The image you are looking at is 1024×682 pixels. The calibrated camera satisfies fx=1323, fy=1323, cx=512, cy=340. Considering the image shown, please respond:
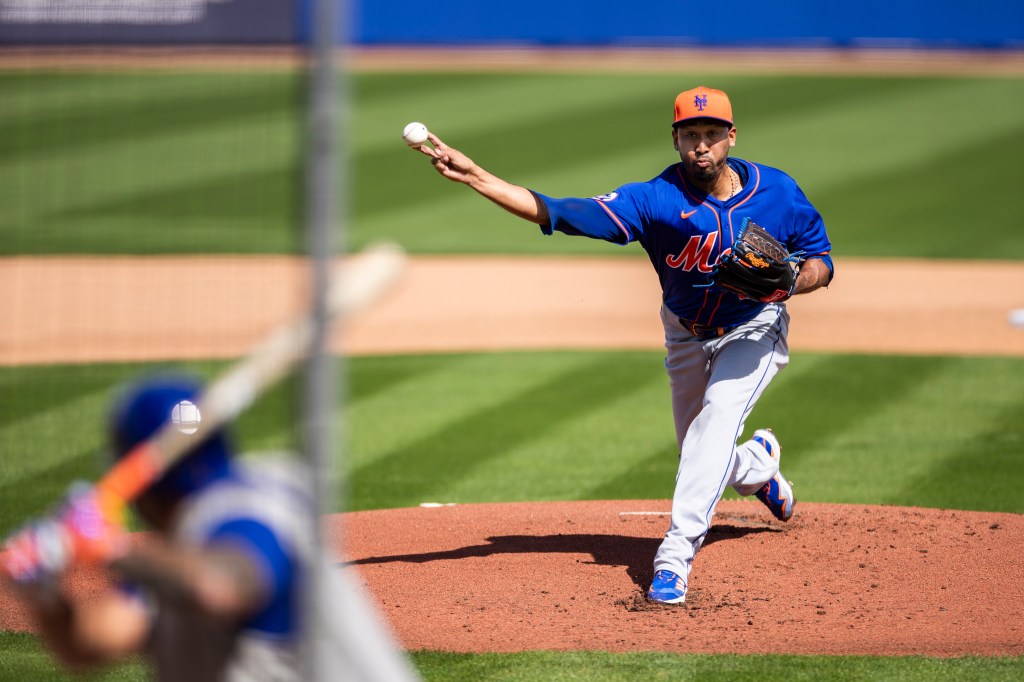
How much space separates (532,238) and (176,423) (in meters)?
13.9

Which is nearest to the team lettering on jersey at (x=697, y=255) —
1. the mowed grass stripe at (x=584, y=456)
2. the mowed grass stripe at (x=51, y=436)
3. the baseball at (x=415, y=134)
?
the baseball at (x=415, y=134)

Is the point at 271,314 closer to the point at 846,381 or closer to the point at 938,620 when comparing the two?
the point at 846,381

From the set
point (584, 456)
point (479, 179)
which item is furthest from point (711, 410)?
point (584, 456)

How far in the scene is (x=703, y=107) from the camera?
5633 millimetres

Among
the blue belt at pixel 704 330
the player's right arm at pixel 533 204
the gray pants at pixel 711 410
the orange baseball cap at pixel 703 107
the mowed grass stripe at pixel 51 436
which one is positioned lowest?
the mowed grass stripe at pixel 51 436

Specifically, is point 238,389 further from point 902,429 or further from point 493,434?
point 902,429

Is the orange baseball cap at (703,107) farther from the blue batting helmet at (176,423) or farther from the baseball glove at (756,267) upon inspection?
the blue batting helmet at (176,423)

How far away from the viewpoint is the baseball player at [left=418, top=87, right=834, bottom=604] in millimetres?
5496

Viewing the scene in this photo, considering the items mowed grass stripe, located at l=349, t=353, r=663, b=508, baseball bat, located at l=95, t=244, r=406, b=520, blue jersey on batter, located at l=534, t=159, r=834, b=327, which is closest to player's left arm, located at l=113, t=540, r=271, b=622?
baseball bat, located at l=95, t=244, r=406, b=520

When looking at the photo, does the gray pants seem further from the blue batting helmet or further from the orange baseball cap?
A: the blue batting helmet

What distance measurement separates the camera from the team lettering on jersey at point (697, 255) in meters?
5.65

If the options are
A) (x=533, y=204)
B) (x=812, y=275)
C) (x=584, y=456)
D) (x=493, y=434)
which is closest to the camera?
(x=533, y=204)

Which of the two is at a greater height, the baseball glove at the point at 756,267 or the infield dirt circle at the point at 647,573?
the baseball glove at the point at 756,267

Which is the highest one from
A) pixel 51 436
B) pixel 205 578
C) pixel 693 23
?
pixel 693 23
